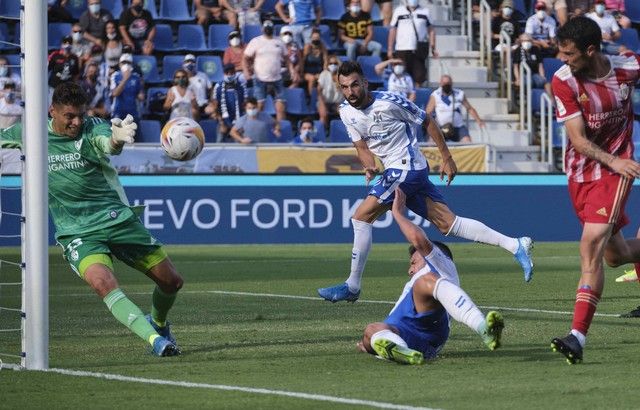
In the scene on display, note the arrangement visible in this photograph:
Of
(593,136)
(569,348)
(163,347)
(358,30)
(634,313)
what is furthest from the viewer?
(358,30)

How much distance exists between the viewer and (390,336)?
8859mm

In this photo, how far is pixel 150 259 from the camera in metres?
9.80

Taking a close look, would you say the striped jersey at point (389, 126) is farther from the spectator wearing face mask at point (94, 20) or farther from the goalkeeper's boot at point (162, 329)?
the spectator wearing face mask at point (94, 20)

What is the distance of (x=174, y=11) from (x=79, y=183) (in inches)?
762

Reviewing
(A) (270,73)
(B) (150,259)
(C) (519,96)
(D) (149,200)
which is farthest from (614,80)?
(C) (519,96)

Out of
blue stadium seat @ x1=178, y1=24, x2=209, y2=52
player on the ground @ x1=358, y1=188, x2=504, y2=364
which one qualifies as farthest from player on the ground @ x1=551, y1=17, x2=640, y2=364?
blue stadium seat @ x1=178, y1=24, x2=209, y2=52

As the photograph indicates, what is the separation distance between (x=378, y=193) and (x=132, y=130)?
486cm

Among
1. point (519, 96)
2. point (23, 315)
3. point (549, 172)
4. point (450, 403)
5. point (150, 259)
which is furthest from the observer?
point (519, 96)

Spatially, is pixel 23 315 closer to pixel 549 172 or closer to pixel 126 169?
pixel 126 169

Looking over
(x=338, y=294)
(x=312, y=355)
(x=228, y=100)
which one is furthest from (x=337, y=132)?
(x=312, y=355)

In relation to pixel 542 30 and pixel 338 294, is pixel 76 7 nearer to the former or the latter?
pixel 542 30

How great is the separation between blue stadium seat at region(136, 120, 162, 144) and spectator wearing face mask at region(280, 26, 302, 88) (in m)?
3.04

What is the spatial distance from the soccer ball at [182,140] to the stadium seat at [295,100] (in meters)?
17.0

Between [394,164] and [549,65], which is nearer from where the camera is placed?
[394,164]
